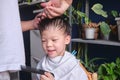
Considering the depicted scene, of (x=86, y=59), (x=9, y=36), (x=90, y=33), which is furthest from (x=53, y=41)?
(x=86, y=59)

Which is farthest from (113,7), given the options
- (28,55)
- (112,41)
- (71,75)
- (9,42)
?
(9,42)

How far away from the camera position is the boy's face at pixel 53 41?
1.30 metres

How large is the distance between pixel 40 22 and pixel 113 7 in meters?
1.59

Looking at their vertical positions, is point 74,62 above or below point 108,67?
above

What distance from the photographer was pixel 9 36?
2.57 feet

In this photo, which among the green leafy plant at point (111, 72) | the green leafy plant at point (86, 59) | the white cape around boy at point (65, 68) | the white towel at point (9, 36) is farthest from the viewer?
the green leafy plant at point (86, 59)

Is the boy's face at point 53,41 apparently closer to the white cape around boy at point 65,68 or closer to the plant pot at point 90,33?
the white cape around boy at point 65,68

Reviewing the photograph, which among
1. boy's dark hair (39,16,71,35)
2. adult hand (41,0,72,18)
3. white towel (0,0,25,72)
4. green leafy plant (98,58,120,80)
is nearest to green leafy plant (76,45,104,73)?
green leafy plant (98,58,120,80)

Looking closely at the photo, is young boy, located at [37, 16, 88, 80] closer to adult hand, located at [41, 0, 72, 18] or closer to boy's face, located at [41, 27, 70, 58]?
boy's face, located at [41, 27, 70, 58]

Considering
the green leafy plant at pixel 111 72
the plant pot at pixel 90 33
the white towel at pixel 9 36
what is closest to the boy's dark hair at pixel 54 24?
the white towel at pixel 9 36

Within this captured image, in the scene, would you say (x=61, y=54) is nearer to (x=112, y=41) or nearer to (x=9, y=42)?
(x=9, y=42)

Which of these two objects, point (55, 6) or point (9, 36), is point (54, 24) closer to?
point (55, 6)

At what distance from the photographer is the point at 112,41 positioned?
241 cm

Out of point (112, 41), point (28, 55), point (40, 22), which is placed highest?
point (40, 22)
